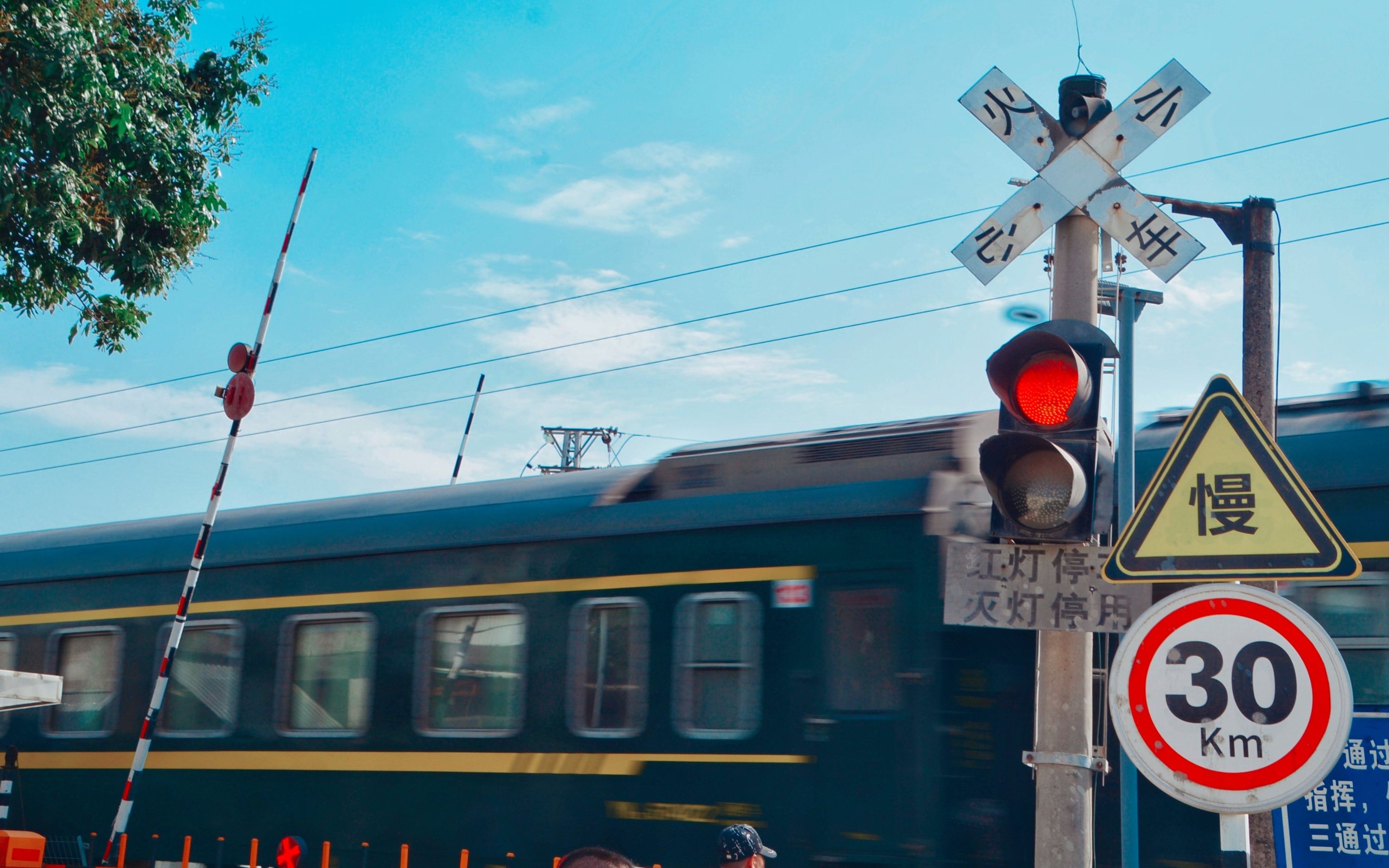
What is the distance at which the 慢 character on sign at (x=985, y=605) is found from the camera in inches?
160

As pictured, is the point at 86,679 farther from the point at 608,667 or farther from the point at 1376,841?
the point at 1376,841

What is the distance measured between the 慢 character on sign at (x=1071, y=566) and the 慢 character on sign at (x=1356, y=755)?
2777 mm

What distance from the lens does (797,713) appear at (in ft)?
23.7

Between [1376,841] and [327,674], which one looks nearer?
[1376,841]

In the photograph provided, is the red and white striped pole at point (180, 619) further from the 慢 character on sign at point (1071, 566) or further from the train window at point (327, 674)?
the 慢 character on sign at point (1071, 566)

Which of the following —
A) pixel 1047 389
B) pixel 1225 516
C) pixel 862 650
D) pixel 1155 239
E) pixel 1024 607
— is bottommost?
pixel 862 650

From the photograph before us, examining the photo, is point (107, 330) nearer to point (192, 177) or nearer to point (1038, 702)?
point (192, 177)

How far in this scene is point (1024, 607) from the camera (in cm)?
402

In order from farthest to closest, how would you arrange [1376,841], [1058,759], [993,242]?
1. [1376,841]
2. [993,242]
3. [1058,759]

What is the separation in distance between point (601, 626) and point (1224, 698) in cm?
522

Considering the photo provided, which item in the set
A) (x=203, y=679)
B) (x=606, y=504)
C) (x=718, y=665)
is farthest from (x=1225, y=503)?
(x=203, y=679)

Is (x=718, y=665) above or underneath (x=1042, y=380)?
underneath

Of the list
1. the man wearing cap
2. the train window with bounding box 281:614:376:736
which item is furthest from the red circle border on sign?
the train window with bounding box 281:614:376:736

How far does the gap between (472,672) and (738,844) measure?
4.54m
